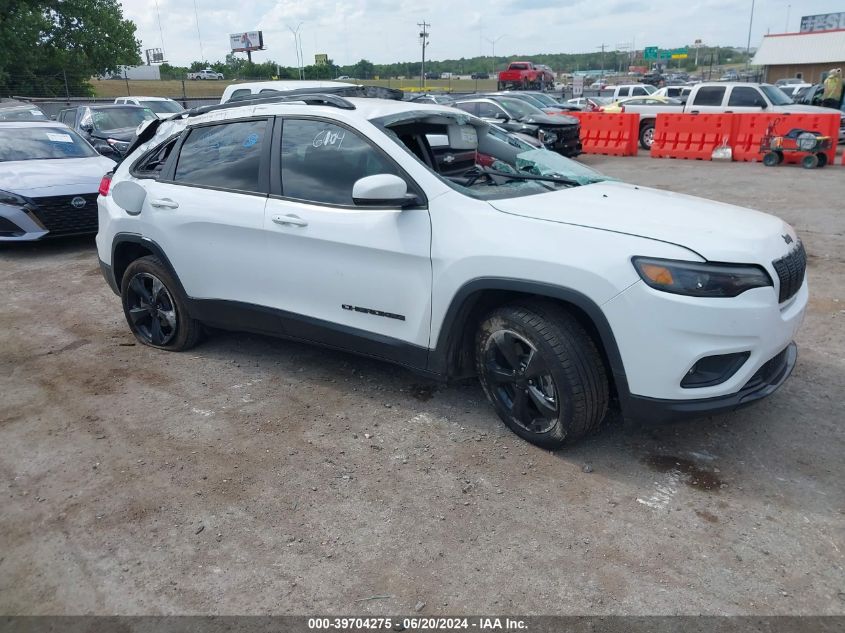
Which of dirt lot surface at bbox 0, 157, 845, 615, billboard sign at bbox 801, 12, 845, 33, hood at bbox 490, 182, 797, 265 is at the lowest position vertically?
dirt lot surface at bbox 0, 157, 845, 615

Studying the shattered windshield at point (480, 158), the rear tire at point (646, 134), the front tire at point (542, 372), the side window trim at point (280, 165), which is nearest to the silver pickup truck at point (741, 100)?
the rear tire at point (646, 134)

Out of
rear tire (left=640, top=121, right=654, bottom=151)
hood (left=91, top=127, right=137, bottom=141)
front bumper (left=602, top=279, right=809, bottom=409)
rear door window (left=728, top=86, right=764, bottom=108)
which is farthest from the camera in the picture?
rear tire (left=640, top=121, right=654, bottom=151)

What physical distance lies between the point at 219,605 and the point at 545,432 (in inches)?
67.3

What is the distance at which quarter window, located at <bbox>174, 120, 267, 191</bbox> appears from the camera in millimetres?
4242

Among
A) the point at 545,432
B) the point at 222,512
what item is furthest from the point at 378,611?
the point at 545,432

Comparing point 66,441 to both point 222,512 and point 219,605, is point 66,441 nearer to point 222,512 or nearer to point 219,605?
point 222,512

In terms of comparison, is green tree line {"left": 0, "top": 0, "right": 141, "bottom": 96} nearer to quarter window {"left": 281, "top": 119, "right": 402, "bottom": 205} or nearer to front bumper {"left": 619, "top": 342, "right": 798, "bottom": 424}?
quarter window {"left": 281, "top": 119, "right": 402, "bottom": 205}

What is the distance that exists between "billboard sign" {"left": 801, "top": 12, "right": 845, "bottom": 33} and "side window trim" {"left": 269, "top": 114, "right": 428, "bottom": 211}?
75322 millimetres

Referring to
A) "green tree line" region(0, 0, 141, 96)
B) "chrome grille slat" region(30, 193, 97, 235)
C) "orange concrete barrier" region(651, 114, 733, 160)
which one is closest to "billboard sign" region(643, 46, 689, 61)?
"green tree line" region(0, 0, 141, 96)

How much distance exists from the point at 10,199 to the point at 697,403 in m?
7.97

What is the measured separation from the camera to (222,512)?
3.11m

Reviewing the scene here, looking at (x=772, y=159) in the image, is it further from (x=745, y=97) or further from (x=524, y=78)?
(x=524, y=78)

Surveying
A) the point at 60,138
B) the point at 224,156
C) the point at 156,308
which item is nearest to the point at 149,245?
the point at 156,308

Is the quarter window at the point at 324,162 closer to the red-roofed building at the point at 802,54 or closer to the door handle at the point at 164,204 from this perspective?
the door handle at the point at 164,204
